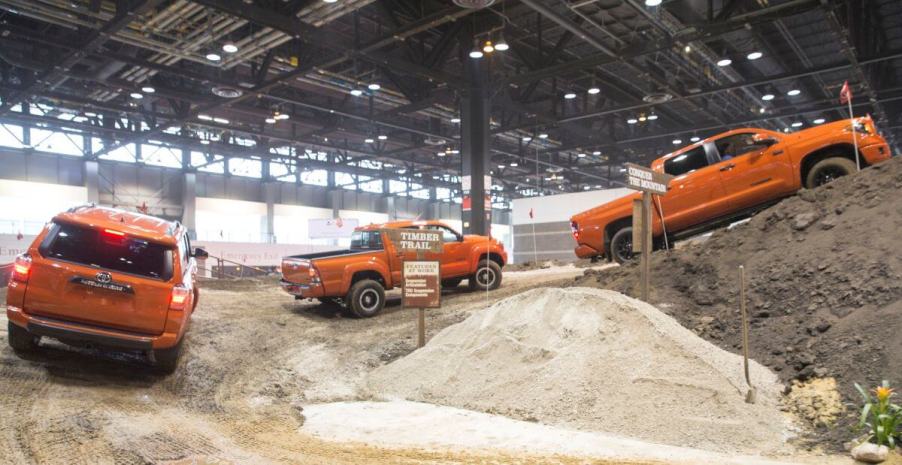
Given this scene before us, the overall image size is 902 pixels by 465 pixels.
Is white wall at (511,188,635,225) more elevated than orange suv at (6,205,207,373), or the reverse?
white wall at (511,188,635,225)

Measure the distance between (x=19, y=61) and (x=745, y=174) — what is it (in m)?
18.4

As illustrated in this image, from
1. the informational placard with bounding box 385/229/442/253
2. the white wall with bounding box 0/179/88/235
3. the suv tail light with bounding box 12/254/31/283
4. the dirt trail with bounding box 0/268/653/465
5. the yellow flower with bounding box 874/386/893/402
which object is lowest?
the dirt trail with bounding box 0/268/653/465

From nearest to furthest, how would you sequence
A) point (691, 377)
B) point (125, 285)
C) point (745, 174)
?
point (691, 377) → point (125, 285) → point (745, 174)

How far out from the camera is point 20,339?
6.39 meters

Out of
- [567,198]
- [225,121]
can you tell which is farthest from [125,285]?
[225,121]

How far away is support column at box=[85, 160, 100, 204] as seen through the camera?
31422 millimetres

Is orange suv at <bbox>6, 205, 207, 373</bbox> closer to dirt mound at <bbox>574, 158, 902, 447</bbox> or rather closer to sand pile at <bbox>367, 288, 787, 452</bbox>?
sand pile at <bbox>367, 288, 787, 452</bbox>

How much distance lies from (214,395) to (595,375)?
14.1ft

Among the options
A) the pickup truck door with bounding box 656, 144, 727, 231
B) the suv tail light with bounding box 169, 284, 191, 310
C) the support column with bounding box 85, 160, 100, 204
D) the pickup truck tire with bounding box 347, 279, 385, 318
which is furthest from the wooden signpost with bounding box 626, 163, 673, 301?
the support column with bounding box 85, 160, 100, 204

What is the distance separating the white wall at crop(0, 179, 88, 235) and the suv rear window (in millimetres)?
26485

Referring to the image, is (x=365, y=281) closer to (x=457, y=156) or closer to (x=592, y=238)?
(x=592, y=238)

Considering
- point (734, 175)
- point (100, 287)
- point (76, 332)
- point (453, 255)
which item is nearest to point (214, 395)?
point (76, 332)

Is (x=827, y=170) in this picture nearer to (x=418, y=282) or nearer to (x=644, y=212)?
(x=644, y=212)

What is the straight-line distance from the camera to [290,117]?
2336 centimetres
